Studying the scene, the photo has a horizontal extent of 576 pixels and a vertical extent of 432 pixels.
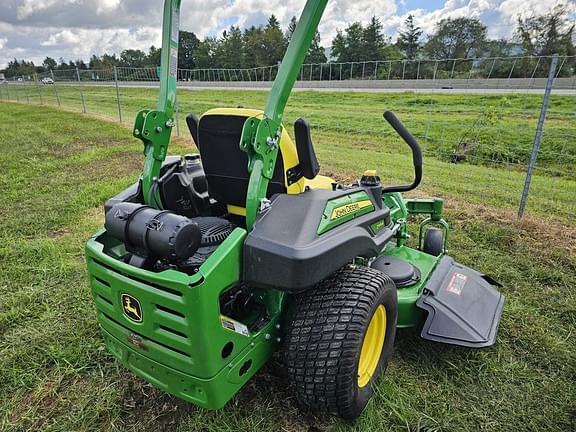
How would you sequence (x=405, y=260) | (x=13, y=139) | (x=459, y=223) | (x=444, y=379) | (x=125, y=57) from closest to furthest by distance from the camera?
(x=444, y=379), (x=405, y=260), (x=459, y=223), (x=13, y=139), (x=125, y=57)

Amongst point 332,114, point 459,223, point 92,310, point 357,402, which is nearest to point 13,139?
point 332,114

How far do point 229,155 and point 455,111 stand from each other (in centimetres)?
1051

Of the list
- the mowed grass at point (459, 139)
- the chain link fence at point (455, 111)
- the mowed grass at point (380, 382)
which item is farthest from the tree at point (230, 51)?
the mowed grass at point (380, 382)

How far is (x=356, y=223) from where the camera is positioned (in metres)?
2.07

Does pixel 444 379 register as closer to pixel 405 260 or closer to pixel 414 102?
pixel 405 260

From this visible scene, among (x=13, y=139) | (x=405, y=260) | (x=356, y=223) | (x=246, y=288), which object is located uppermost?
(x=356, y=223)

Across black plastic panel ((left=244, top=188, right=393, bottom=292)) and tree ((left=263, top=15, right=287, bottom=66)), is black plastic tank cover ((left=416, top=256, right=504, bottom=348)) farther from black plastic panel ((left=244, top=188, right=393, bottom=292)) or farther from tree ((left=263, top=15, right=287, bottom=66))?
tree ((left=263, top=15, right=287, bottom=66))

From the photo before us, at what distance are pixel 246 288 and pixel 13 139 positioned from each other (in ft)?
35.9

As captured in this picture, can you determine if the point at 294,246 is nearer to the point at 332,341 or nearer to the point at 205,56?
the point at 332,341

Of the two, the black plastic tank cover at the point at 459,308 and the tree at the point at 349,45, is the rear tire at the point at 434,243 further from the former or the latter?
the tree at the point at 349,45

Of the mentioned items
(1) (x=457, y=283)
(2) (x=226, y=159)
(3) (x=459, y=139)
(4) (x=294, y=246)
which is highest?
(2) (x=226, y=159)

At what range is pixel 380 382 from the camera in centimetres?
227

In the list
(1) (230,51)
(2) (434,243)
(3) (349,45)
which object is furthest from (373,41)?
(2) (434,243)

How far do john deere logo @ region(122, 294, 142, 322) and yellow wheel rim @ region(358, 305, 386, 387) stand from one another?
1.10 meters
